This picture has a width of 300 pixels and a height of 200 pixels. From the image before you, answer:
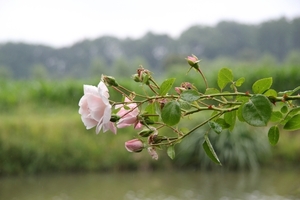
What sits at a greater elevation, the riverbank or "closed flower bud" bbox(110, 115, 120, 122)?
"closed flower bud" bbox(110, 115, 120, 122)

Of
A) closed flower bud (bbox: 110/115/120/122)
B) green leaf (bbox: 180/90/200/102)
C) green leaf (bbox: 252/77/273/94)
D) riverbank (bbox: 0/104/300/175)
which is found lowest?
riverbank (bbox: 0/104/300/175)

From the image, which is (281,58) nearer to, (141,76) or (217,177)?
(217,177)

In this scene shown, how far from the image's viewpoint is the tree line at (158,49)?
362 inches

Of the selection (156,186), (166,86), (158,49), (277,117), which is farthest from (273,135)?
(158,49)

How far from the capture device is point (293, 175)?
→ 2.85 meters

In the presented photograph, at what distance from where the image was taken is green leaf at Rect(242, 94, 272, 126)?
1.17 feet

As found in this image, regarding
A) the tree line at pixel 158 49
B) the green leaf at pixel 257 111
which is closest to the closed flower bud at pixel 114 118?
the green leaf at pixel 257 111

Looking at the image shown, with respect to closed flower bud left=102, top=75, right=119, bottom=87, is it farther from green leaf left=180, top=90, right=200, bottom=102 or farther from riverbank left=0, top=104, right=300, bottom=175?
riverbank left=0, top=104, right=300, bottom=175

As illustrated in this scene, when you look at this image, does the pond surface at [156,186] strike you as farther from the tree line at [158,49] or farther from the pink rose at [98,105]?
the tree line at [158,49]

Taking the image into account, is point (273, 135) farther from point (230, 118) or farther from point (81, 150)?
point (81, 150)

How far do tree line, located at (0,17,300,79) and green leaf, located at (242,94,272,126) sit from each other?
8.14 m

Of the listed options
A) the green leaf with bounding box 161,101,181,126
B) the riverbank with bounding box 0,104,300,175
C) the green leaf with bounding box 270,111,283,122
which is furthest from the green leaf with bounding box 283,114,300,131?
the riverbank with bounding box 0,104,300,175

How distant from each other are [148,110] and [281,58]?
9686 mm

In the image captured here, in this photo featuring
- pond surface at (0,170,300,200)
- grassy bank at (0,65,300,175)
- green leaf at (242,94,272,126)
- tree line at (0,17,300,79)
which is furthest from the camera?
tree line at (0,17,300,79)
